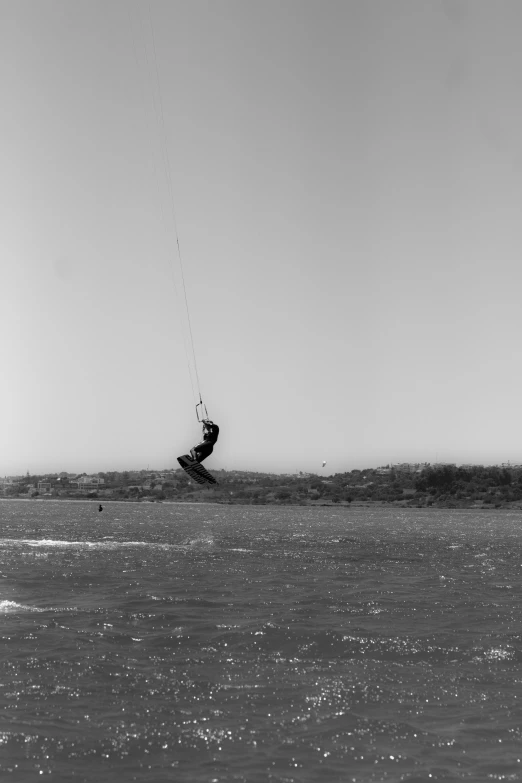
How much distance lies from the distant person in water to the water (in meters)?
4.18

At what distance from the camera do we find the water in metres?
11.0

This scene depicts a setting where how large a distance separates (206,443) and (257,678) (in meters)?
6.60

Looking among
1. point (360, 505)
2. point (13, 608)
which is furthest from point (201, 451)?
point (360, 505)

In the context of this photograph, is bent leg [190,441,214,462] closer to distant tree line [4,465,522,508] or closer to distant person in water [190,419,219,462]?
distant person in water [190,419,219,462]

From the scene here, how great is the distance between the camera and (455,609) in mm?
24516

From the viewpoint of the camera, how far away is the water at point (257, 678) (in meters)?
11.0

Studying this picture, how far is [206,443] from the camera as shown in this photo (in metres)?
20.2

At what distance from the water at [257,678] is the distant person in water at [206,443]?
4.18 metres

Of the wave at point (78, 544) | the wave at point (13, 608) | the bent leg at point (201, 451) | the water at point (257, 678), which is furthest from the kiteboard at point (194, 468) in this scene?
the wave at point (78, 544)

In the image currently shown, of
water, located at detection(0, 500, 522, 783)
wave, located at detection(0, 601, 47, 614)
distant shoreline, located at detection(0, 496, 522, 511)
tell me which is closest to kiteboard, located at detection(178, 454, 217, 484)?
water, located at detection(0, 500, 522, 783)

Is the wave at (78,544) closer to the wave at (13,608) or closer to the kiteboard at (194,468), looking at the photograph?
the wave at (13,608)

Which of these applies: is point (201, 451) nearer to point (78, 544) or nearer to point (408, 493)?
point (78, 544)

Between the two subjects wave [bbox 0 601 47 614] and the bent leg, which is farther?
wave [bbox 0 601 47 614]

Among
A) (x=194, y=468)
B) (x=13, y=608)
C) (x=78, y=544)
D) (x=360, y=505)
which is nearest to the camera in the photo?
(x=194, y=468)
